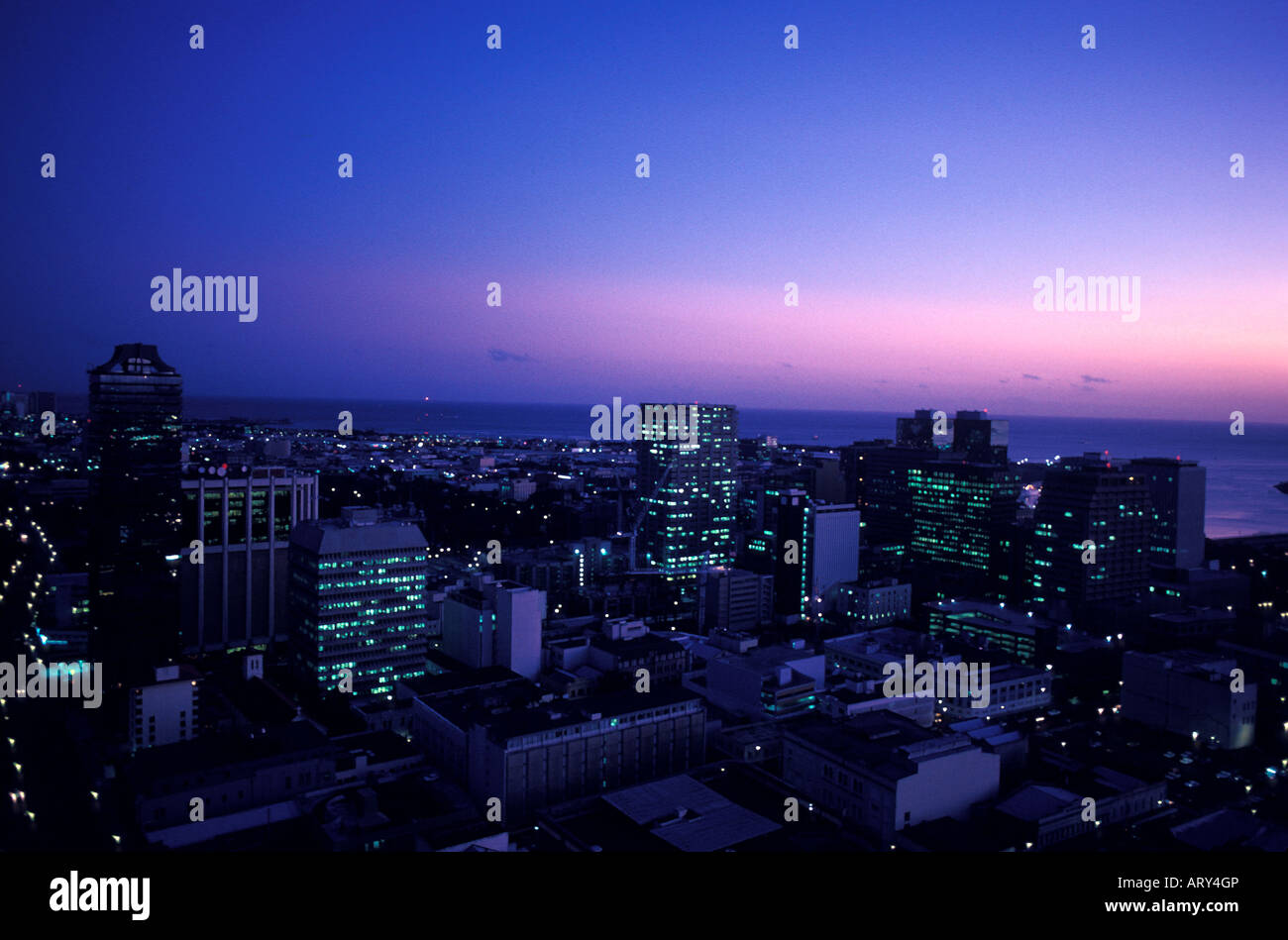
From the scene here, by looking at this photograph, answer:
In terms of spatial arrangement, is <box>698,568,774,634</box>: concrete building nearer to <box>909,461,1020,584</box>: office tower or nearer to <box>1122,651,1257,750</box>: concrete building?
<box>909,461,1020,584</box>: office tower

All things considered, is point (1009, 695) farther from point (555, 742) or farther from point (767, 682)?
point (555, 742)

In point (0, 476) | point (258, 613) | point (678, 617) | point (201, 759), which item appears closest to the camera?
point (201, 759)

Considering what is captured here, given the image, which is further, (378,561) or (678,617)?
(678,617)

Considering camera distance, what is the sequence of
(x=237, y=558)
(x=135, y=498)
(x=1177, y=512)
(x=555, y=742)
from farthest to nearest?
(x=1177, y=512) → (x=237, y=558) → (x=135, y=498) → (x=555, y=742)

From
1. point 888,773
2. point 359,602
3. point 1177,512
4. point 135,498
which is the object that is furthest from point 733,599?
point 1177,512

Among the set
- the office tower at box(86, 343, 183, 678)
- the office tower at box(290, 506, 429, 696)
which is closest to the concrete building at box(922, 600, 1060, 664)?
the office tower at box(290, 506, 429, 696)
